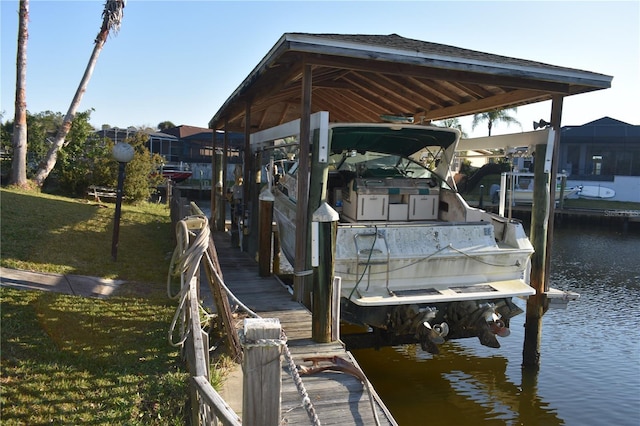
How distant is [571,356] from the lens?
9.60 metres

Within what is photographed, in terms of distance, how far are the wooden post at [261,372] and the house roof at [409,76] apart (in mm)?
4441

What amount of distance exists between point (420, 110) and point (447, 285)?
20.6ft

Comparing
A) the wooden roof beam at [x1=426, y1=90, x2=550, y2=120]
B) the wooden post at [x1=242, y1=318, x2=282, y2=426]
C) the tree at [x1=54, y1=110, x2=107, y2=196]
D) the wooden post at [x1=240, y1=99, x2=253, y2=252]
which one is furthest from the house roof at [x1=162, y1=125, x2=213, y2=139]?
the wooden post at [x1=242, y1=318, x2=282, y2=426]

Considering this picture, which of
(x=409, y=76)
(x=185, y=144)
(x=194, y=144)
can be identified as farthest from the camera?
(x=194, y=144)

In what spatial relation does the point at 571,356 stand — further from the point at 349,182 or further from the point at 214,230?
the point at 214,230

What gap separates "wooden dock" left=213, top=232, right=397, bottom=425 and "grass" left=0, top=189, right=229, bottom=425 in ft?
3.06

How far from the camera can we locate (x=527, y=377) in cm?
852

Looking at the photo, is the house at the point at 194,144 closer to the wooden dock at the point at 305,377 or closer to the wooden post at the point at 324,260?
the wooden dock at the point at 305,377

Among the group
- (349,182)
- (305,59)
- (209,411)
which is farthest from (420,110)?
(209,411)

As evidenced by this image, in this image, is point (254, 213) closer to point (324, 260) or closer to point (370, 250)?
point (370, 250)

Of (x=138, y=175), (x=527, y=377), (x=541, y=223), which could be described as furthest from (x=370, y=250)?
(x=138, y=175)

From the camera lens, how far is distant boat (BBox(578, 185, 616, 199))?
126 feet

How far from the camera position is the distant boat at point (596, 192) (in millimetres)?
38312

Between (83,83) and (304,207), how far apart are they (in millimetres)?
18595
